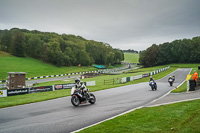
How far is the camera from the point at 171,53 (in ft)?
359

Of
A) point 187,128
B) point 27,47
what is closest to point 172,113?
point 187,128

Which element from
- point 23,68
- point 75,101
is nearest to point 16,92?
point 75,101

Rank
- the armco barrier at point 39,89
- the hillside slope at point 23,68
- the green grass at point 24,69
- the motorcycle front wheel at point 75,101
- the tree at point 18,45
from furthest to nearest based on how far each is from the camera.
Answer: the tree at point 18,45
the hillside slope at point 23,68
the green grass at point 24,69
the armco barrier at point 39,89
the motorcycle front wheel at point 75,101

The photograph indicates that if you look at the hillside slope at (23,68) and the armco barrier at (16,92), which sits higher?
the hillside slope at (23,68)

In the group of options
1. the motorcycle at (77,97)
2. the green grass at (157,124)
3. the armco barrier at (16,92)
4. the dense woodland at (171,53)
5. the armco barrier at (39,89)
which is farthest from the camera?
the dense woodland at (171,53)

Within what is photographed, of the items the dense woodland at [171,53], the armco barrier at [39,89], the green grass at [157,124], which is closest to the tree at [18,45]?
the armco barrier at [39,89]

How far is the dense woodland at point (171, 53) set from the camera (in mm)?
104750

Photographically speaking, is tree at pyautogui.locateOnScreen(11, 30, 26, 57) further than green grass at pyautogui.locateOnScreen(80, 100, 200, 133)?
Yes

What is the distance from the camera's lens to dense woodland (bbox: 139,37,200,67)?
105m

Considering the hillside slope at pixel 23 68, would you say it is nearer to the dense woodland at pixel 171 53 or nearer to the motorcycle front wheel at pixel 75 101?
the motorcycle front wheel at pixel 75 101

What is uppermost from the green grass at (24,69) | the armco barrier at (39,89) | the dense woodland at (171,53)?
the dense woodland at (171,53)

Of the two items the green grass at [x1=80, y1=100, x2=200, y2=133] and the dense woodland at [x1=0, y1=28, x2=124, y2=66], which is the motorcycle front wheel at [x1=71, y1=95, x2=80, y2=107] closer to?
the green grass at [x1=80, y1=100, x2=200, y2=133]

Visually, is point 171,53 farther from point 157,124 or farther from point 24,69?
point 157,124

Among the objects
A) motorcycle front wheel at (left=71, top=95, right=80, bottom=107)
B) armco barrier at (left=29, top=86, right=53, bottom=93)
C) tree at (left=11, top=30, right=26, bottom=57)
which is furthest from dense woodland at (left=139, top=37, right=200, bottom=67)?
motorcycle front wheel at (left=71, top=95, right=80, bottom=107)
